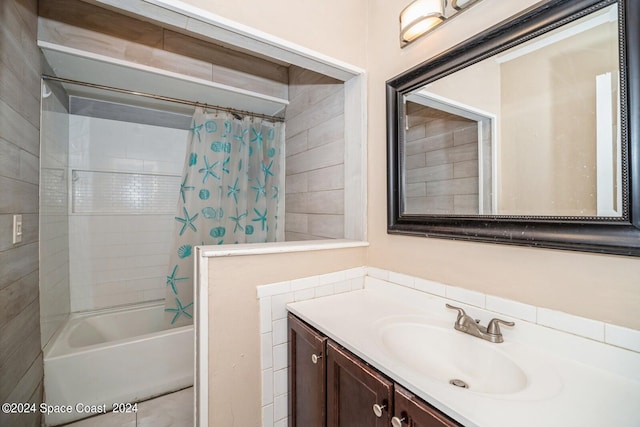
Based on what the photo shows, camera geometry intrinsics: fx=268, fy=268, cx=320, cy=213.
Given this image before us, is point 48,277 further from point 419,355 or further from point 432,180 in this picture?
point 432,180

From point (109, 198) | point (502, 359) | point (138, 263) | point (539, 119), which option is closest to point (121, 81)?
point (109, 198)

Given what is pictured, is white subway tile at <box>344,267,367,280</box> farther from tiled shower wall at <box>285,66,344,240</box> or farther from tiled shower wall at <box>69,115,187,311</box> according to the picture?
tiled shower wall at <box>69,115,187,311</box>

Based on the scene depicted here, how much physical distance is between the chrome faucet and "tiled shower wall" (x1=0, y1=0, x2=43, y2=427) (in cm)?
182

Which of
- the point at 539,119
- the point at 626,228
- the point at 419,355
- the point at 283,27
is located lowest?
the point at 419,355

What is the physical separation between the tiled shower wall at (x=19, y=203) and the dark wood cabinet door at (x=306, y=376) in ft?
3.91

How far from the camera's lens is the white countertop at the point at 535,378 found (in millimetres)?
577

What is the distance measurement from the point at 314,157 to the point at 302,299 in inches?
41.3

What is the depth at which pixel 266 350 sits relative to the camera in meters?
1.23

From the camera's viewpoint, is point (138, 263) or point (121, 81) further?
point (138, 263)

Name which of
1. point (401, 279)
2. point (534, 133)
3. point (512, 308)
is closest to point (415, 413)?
point (512, 308)

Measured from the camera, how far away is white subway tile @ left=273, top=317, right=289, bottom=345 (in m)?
1.24

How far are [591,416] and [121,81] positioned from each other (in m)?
2.73

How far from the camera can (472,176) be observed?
1.06 m

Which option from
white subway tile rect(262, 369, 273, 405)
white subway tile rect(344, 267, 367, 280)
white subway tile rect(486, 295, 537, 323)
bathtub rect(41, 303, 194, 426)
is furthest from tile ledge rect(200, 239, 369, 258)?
bathtub rect(41, 303, 194, 426)
